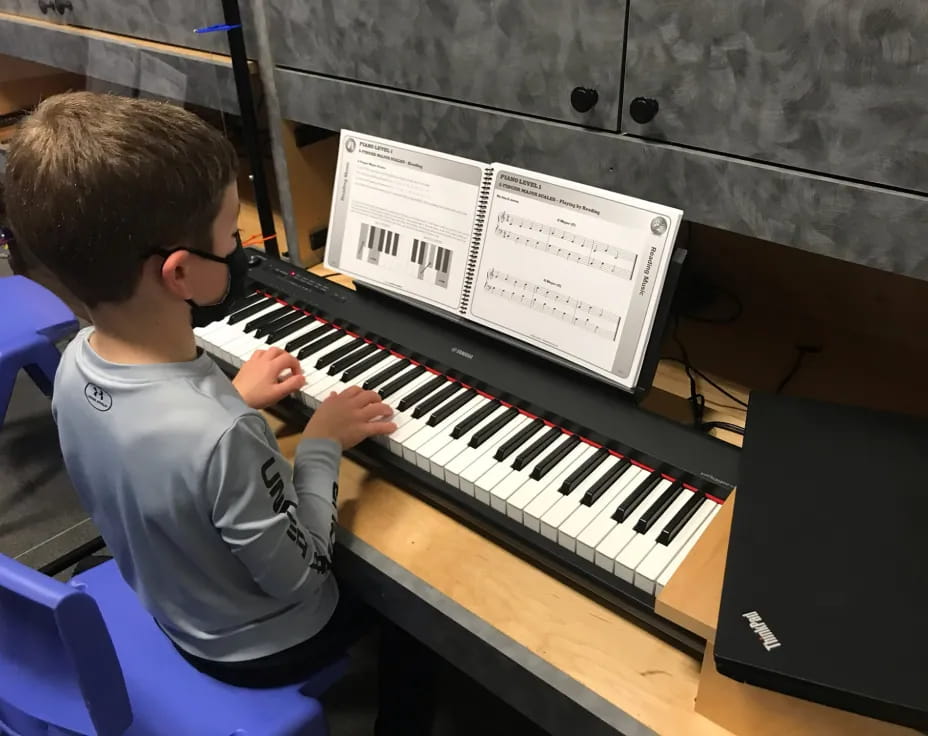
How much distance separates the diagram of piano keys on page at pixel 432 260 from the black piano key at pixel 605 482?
41cm

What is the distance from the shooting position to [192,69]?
1.50 m

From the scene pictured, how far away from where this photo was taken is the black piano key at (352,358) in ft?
3.93

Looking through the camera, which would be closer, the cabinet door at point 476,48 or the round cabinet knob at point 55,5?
the cabinet door at point 476,48

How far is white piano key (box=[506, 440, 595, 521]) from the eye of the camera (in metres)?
0.93

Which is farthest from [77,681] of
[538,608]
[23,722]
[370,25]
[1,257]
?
[1,257]

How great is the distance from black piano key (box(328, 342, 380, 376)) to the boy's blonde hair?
15.7 inches

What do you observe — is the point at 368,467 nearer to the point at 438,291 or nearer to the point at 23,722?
the point at 438,291

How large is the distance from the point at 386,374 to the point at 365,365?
0.15ft

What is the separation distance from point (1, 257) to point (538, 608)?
2069mm

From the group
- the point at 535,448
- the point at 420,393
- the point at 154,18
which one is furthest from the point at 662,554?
the point at 154,18

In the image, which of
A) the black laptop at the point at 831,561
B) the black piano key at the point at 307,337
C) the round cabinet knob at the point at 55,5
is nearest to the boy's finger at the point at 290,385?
the black piano key at the point at 307,337

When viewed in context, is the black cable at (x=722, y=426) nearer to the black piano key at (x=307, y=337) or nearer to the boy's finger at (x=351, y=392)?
the boy's finger at (x=351, y=392)

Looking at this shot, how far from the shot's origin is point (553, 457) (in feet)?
3.25

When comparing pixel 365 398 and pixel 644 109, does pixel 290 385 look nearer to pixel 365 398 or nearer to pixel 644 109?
pixel 365 398
